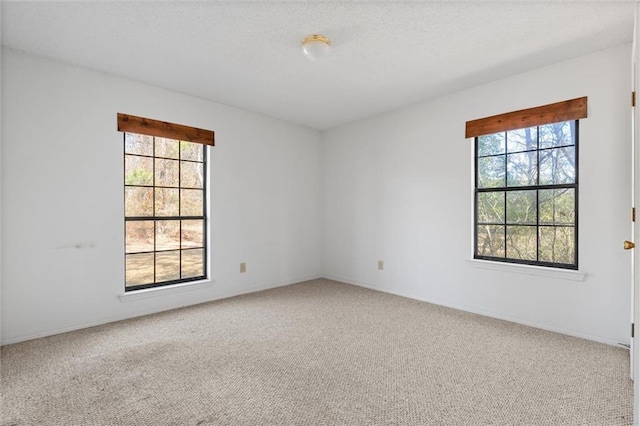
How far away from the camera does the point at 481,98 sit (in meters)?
3.52

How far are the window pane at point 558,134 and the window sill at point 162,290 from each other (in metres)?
3.97

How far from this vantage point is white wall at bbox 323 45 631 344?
272cm

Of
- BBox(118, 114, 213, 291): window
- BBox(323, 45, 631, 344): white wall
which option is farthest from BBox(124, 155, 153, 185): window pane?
BBox(323, 45, 631, 344): white wall

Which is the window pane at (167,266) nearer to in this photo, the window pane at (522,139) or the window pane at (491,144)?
the window pane at (491,144)

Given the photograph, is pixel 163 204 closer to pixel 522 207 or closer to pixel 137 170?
pixel 137 170

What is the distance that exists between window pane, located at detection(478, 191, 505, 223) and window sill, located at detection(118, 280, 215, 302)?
3.29 meters

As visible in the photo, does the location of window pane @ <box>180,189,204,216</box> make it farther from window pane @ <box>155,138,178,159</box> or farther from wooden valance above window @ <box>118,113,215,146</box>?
wooden valance above window @ <box>118,113,215,146</box>

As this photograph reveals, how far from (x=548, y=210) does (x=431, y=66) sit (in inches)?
70.5

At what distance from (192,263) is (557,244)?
3.94 m

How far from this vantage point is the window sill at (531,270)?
2887 mm

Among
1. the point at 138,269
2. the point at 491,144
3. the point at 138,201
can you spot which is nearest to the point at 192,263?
the point at 138,269

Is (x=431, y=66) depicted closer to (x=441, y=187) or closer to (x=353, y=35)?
(x=353, y=35)

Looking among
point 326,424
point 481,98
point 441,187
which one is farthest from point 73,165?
point 481,98

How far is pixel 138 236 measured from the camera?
137 inches
